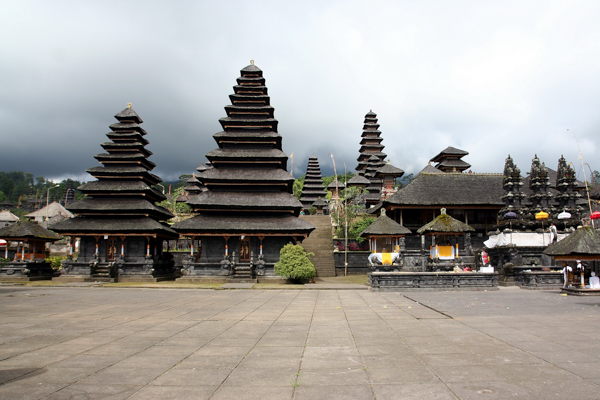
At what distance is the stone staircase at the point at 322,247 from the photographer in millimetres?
33969

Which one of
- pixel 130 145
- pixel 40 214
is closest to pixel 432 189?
pixel 130 145

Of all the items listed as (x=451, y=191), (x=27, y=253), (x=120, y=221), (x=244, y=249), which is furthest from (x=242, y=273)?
(x=451, y=191)

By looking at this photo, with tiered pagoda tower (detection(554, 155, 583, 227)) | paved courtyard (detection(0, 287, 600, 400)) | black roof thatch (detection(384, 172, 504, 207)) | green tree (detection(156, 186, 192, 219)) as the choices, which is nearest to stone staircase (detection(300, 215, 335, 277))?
black roof thatch (detection(384, 172, 504, 207))

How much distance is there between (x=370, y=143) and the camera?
75125mm

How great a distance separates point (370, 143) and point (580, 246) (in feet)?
197

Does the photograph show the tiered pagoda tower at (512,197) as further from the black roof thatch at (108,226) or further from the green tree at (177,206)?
the green tree at (177,206)

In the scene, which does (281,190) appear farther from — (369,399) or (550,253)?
(369,399)

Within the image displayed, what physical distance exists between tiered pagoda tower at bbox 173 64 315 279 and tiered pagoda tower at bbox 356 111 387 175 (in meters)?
42.5

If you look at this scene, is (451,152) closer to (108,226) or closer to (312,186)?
(312,186)

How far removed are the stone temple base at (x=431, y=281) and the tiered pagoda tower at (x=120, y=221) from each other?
60.2ft

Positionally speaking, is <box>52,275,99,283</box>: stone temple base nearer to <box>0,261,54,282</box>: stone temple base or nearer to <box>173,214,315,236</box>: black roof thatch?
<box>0,261,54,282</box>: stone temple base

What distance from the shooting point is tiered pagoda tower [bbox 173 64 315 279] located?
28312 mm

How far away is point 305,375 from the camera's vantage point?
5.70 meters

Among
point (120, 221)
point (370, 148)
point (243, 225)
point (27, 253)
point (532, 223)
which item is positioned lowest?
point (27, 253)
